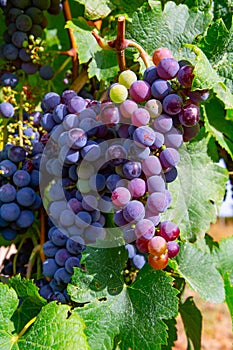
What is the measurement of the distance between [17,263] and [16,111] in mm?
374

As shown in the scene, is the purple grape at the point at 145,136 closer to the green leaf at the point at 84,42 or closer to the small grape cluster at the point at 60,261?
the small grape cluster at the point at 60,261

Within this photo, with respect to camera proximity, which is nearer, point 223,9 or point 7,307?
point 7,307

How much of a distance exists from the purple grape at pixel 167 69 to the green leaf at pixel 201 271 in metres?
0.41

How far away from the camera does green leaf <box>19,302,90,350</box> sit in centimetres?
90

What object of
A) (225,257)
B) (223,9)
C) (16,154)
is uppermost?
(223,9)

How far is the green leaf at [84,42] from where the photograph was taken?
1.17 m

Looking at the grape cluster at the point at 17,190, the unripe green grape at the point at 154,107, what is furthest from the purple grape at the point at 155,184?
the grape cluster at the point at 17,190

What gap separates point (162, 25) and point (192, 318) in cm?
77

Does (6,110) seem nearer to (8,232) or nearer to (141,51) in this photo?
(8,232)

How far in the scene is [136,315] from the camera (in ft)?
3.26

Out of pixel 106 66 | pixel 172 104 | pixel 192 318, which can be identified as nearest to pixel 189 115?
pixel 172 104

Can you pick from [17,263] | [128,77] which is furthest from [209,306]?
[128,77]

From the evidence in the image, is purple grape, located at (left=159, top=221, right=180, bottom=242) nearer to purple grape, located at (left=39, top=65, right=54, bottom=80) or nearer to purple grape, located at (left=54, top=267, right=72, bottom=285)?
purple grape, located at (left=54, top=267, right=72, bottom=285)

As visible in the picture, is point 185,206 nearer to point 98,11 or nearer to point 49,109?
point 49,109
